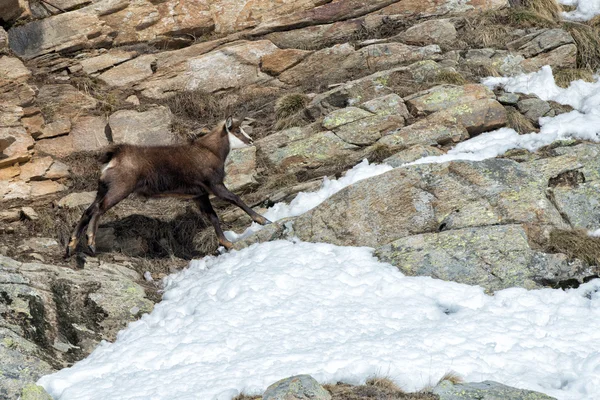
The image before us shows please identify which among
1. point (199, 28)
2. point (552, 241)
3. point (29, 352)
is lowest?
point (552, 241)

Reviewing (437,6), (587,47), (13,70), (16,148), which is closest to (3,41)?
(13,70)

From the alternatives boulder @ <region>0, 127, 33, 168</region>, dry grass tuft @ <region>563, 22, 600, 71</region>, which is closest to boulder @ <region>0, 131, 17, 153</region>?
boulder @ <region>0, 127, 33, 168</region>

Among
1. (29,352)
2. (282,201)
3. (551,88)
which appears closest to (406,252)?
(282,201)

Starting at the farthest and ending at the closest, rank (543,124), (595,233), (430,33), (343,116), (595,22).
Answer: (595,22) → (430,33) → (343,116) → (543,124) → (595,233)

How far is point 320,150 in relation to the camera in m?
12.5

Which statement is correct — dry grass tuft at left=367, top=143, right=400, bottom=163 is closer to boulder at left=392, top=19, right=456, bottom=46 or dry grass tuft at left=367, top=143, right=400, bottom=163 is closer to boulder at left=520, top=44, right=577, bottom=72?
boulder at left=520, top=44, right=577, bottom=72

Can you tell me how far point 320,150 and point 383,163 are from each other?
4.42 ft

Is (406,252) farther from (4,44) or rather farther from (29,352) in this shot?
(4,44)

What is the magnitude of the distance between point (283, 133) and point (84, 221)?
394 centimetres

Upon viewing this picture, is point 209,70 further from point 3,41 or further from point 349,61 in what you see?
point 3,41

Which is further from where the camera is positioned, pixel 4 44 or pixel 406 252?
pixel 4 44

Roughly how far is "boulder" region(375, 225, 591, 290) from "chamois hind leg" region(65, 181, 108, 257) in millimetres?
4069

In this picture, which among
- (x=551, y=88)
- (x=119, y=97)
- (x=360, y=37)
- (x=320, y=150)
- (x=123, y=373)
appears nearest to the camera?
(x=123, y=373)

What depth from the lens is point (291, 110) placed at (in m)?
13.8
